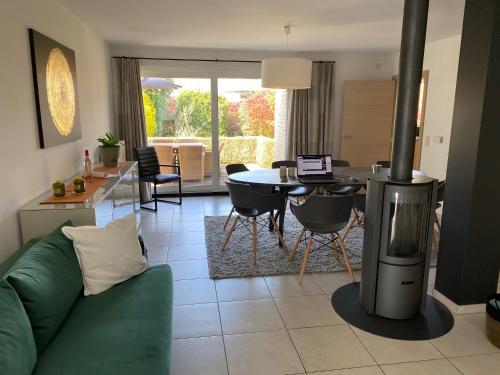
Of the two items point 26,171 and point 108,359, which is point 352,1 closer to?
point 26,171

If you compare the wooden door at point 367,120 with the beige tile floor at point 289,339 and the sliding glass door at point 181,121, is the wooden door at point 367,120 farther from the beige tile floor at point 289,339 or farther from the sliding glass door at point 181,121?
the beige tile floor at point 289,339

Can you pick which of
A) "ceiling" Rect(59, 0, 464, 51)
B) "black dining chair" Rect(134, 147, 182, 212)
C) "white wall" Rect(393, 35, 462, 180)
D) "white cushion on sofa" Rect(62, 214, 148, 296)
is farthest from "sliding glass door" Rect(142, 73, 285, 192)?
"white cushion on sofa" Rect(62, 214, 148, 296)

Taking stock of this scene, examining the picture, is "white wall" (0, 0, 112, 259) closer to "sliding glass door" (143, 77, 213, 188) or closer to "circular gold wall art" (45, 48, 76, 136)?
"circular gold wall art" (45, 48, 76, 136)

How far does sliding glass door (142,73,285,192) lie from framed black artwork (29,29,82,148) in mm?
2615

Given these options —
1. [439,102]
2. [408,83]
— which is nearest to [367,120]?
[439,102]

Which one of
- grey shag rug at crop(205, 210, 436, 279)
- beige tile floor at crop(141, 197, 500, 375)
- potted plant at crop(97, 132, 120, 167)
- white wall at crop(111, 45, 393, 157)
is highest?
white wall at crop(111, 45, 393, 157)

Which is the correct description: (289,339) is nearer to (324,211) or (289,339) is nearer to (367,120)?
(324,211)

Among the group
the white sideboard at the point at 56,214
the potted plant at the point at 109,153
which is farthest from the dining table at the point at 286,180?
the white sideboard at the point at 56,214

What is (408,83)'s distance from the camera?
2.51 metres

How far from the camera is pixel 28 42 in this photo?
2846 mm

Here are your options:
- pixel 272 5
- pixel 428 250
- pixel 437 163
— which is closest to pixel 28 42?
pixel 272 5

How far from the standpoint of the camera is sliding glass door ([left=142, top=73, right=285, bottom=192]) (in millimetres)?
6453

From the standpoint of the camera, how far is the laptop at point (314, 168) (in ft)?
13.5

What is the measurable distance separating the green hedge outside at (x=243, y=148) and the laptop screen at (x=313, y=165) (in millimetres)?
2866
